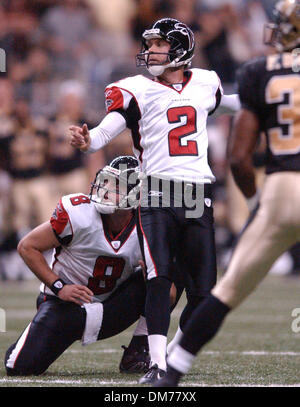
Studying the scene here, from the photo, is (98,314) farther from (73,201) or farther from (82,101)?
(82,101)

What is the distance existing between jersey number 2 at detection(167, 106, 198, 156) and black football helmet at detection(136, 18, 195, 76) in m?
0.23

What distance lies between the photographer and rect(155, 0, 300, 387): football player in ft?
10.2

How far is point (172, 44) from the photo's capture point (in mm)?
4199

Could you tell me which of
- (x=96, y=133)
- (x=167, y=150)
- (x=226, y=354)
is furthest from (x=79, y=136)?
(x=226, y=354)

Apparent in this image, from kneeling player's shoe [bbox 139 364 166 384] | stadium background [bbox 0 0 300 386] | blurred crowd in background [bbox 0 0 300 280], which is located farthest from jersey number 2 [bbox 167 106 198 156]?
blurred crowd in background [bbox 0 0 300 280]

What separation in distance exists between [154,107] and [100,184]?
0.43 meters

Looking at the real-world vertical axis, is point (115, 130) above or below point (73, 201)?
above

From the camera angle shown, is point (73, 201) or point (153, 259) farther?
point (73, 201)

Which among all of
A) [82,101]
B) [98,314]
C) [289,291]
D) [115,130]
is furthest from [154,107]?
[82,101]

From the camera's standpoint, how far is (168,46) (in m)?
4.20

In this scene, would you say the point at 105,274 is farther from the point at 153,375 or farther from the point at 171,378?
the point at 171,378

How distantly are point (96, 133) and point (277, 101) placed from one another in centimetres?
98

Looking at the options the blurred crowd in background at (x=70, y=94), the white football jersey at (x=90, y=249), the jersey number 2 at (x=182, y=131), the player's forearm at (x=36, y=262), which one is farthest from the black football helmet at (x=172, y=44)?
the blurred crowd in background at (x=70, y=94)

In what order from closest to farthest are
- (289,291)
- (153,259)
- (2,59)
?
(153,259), (289,291), (2,59)
